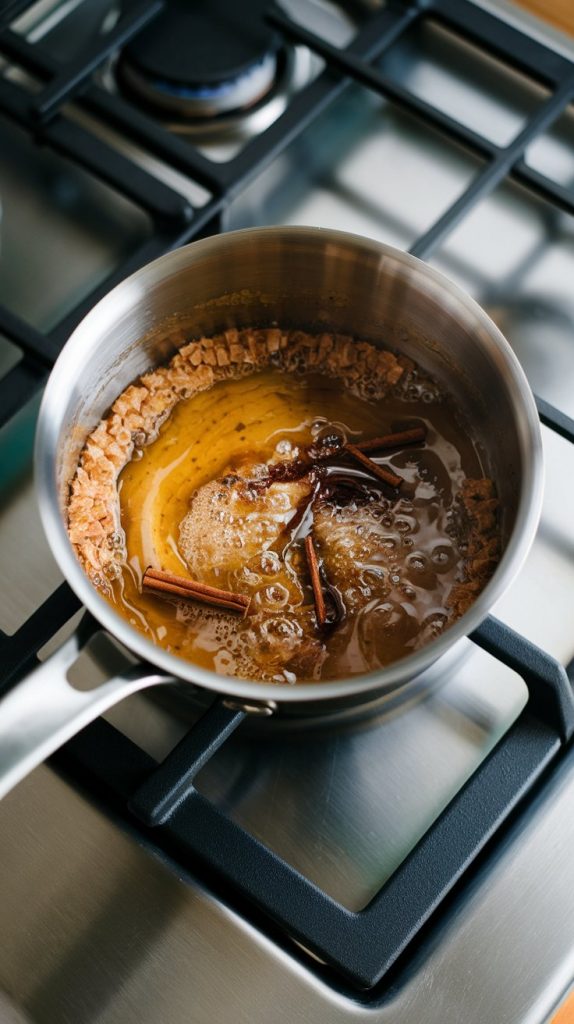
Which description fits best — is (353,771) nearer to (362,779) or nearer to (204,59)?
(362,779)

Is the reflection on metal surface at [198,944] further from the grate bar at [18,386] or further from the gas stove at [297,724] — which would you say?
the grate bar at [18,386]

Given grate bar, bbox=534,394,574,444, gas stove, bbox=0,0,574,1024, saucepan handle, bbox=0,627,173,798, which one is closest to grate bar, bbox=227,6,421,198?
gas stove, bbox=0,0,574,1024

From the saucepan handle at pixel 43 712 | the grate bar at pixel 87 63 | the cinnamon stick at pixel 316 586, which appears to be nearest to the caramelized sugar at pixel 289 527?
the cinnamon stick at pixel 316 586

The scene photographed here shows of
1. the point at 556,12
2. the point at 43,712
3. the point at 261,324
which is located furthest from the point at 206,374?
the point at 556,12

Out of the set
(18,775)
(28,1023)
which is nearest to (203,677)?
(18,775)

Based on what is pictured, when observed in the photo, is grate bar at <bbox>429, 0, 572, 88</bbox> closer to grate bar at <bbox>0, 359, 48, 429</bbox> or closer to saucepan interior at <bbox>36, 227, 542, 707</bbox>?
saucepan interior at <bbox>36, 227, 542, 707</bbox>
